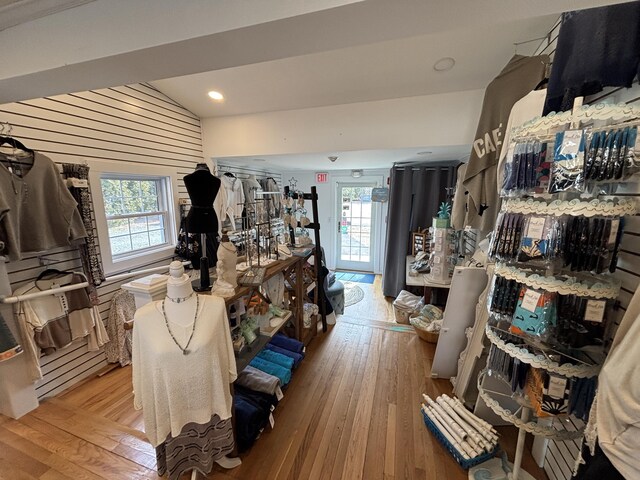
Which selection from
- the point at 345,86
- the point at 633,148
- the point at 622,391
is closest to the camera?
the point at 622,391

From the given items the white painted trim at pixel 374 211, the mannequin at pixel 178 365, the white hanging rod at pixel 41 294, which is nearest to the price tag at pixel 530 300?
the mannequin at pixel 178 365

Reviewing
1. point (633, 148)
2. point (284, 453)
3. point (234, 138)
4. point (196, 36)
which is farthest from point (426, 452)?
point (234, 138)

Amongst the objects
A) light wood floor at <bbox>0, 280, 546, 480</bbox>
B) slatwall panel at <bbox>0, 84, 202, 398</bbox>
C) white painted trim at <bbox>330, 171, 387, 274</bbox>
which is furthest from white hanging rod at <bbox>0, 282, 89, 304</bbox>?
white painted trim at <bbox>330, 171, 387, 274</bbox>

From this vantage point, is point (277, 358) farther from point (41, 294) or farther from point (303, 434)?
point (41, 294)

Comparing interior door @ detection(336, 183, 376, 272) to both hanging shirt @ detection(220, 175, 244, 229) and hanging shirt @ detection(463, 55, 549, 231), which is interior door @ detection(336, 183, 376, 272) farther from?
hanging shirt @ detection(463, 55, 549, 231)

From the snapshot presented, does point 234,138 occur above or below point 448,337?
above

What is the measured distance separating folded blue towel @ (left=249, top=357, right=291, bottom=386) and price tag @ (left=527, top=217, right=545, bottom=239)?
6.26 feet

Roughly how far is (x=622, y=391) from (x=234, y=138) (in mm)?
3726

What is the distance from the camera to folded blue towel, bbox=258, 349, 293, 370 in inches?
85.0

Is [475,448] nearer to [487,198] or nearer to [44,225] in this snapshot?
[487,198]

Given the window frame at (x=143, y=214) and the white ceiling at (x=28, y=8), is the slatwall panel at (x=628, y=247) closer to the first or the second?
the white ceiling at (x=28, y=8)

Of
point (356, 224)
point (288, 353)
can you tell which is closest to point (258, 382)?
point (288, 353)

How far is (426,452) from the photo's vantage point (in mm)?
1615

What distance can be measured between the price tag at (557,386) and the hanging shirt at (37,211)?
3195 millimetres
